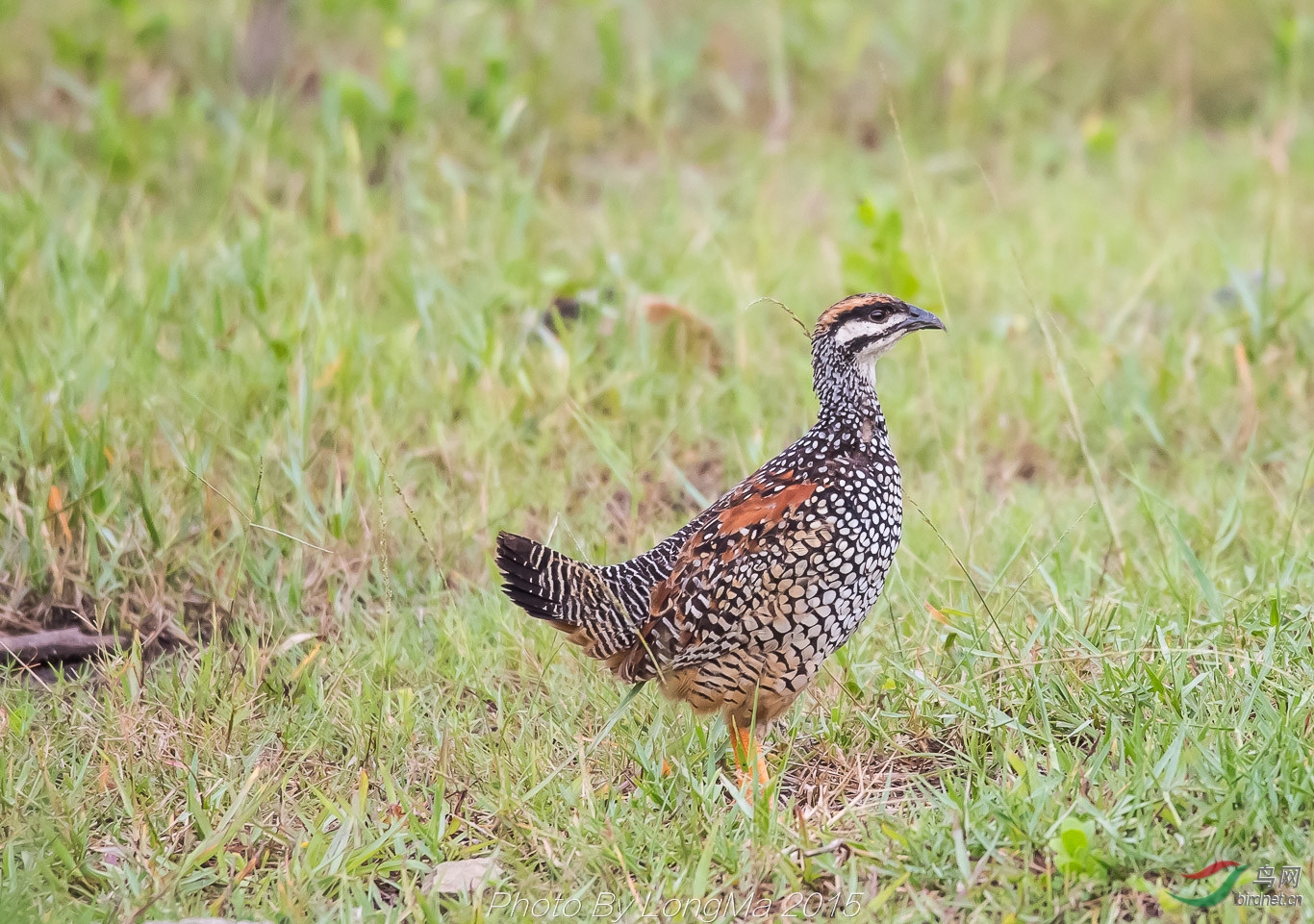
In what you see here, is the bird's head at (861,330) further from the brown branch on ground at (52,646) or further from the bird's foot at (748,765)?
the brown branch on ground at (52,646)

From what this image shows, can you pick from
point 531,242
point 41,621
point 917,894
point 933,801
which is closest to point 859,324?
point 933,801

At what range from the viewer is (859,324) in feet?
12.4

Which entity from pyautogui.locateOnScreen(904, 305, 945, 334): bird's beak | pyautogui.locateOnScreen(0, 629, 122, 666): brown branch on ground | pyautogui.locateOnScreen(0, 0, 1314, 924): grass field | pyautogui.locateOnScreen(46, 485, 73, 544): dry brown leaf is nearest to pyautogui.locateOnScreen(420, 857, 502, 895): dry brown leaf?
pyautogui.locateOnScreen(0, 0, 1314, 924): grass field

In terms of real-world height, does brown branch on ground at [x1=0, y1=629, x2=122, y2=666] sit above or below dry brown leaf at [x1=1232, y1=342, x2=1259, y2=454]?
below

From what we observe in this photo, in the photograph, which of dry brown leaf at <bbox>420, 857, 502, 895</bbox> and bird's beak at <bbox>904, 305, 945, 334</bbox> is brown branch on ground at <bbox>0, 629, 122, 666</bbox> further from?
bird's beak at <bbox>904, 305, 945, 334</bbox>

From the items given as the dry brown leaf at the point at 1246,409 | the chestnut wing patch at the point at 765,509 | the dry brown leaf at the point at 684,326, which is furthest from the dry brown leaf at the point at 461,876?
the dry brown leaf at the point at 1246,409

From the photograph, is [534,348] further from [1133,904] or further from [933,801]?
[1133,904]

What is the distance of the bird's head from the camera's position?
3.77 metres

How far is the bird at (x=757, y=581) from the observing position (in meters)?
3.45

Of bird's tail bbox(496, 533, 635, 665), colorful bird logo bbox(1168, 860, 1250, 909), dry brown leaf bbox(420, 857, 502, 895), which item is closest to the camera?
colorful bird logo bbox(1168, 860, 1250, 909)

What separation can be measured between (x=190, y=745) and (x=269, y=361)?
1.81 meters

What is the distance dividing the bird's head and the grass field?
1.64ft

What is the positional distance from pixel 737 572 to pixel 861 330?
737mm

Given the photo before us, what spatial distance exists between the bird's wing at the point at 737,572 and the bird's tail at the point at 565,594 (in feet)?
0.28
